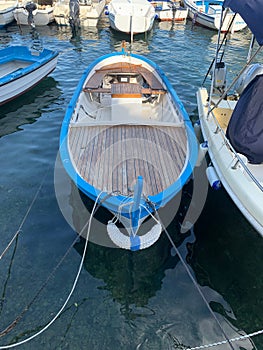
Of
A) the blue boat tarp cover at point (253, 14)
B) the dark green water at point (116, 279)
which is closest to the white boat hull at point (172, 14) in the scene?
the dark green water at point (116, 279)

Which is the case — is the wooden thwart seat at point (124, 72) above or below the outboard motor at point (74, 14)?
below

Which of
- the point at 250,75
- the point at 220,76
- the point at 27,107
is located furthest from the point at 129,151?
the point at 27,107

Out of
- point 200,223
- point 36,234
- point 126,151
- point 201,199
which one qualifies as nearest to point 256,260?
point 200,223

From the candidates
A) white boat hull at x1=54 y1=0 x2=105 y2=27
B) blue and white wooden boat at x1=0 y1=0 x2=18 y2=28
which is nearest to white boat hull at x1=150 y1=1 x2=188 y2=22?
white boat hull at x1=54 y1=0 x2=105 y2=27

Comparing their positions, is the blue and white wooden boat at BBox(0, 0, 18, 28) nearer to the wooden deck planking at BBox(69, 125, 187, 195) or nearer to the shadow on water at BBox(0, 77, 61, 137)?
the shadow on water at BBox(0, 77, 61, 137)

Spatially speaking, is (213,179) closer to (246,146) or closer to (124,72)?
(246,146)

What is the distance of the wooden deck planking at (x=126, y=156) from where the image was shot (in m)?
6.21

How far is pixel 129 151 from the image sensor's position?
7133 millimetres

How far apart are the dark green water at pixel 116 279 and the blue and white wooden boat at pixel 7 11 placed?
17.8 metres

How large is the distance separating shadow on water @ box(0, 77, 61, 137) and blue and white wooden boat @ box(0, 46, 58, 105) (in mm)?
313

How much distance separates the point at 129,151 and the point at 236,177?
2615 mm

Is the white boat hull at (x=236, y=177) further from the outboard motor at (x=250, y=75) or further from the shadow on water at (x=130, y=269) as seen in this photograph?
the shadow on water at (x=130, y=269)

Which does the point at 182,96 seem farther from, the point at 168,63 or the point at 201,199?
the point at 201,199

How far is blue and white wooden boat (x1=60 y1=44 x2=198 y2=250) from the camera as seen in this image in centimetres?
531
